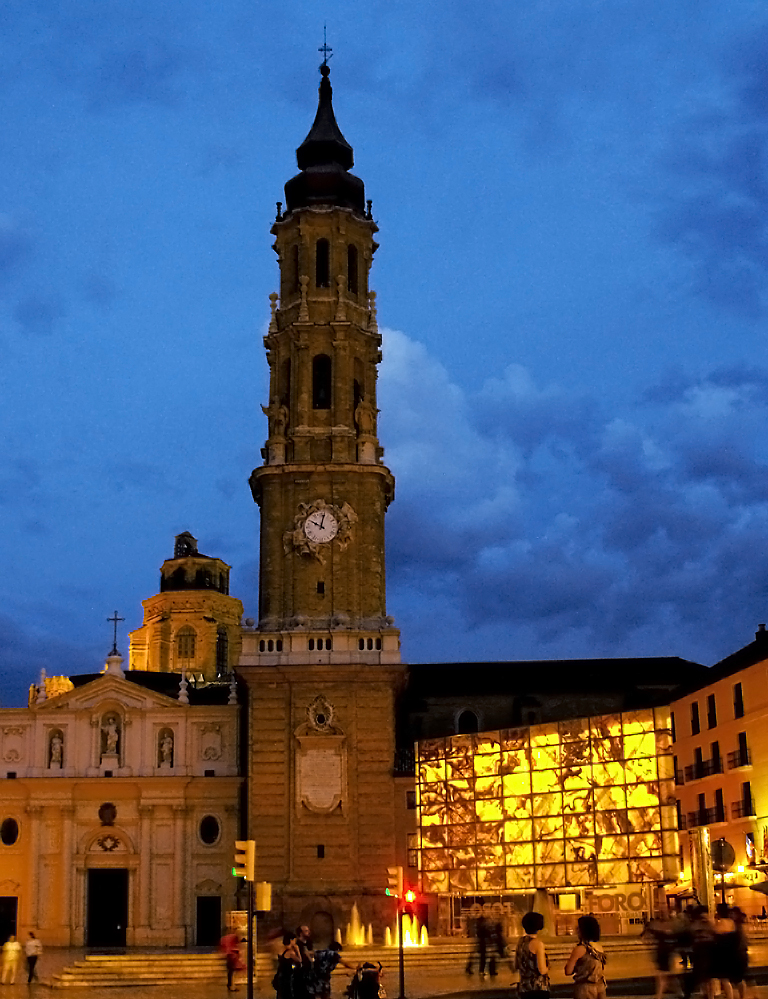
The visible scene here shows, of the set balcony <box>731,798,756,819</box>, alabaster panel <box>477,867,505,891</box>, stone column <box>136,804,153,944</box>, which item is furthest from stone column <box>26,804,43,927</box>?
balcony <box>731,798,756,819</box>

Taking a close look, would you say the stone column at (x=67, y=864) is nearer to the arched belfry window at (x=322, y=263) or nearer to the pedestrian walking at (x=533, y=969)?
the arched belfry window at (x=322, y=263)

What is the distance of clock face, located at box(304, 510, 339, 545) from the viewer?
5350cm

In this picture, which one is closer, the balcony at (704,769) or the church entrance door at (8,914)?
the balcony at (704,769)

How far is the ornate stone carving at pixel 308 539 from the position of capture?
53.3 meters

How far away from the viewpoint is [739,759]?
141 ft

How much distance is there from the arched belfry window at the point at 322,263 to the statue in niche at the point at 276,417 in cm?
533

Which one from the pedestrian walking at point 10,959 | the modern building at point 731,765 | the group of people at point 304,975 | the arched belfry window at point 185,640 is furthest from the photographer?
the arched belfry window at point 185,640

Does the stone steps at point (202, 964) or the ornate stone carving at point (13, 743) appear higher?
the ornate stone carving at point (13, 743)

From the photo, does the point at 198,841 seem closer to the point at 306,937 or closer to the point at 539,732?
the point at 539,732

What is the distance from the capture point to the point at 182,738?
55219 mm

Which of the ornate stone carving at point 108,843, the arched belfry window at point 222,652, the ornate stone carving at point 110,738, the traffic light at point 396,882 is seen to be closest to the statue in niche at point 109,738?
the ornate stone carving at point 110,738

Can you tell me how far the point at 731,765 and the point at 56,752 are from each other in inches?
1026

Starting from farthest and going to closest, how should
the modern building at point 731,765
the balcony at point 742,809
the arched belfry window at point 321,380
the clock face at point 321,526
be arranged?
1. the arched belfry window at point 321,380
2. the clock face at point 321,526
3. the balcony at point 742,809
4. the modern building at point 731,765

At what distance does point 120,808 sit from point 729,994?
39.3 meters
